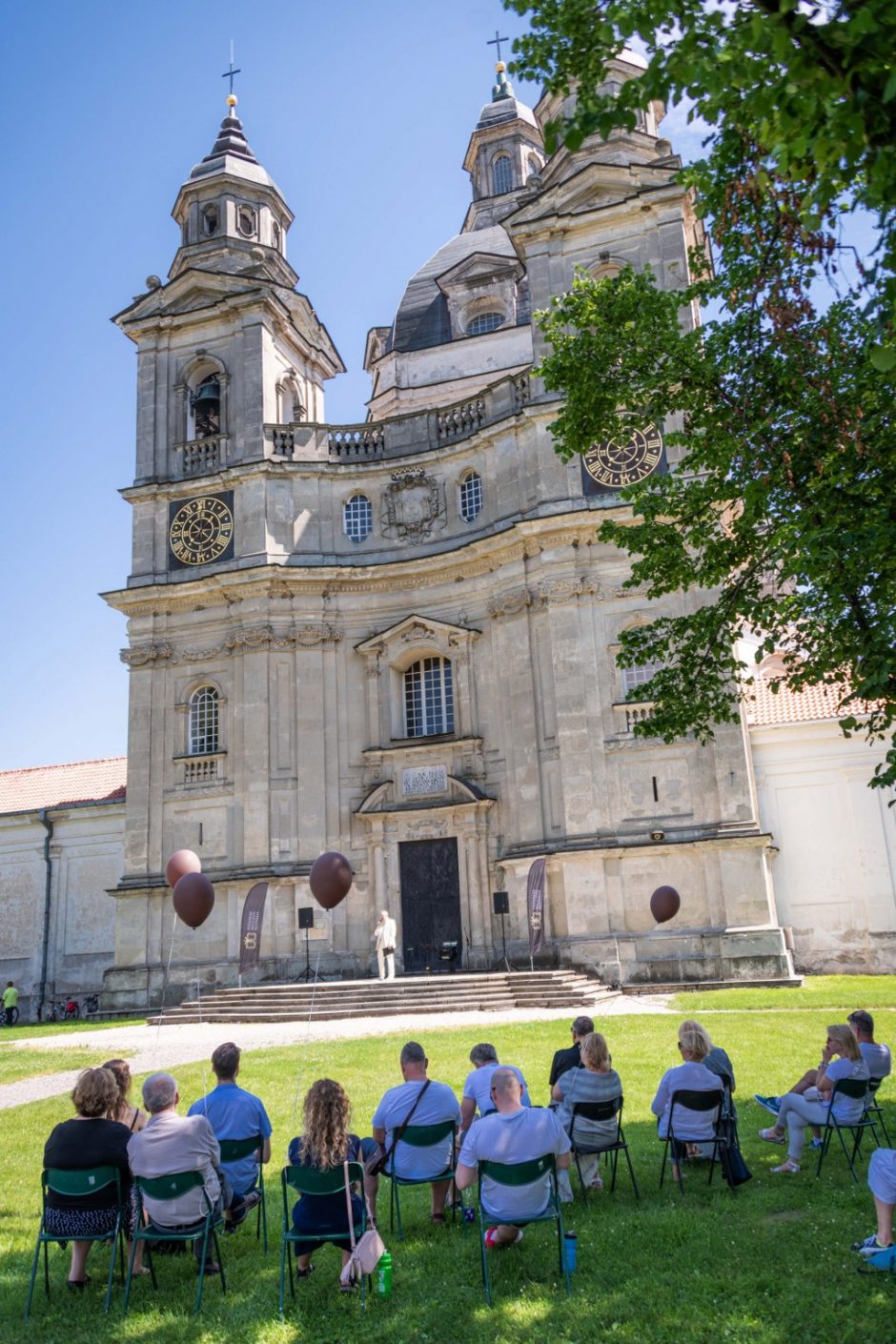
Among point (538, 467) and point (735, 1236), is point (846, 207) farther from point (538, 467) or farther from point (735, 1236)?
Answer: point (538, 467)

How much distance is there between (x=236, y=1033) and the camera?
20.7 metres

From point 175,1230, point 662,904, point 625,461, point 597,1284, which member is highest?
point 625,461

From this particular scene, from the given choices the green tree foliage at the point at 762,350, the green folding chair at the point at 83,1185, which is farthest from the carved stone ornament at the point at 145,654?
the green folding chair at the point at 83,1185

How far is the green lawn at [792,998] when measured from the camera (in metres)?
18.7

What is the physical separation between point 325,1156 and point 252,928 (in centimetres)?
1859

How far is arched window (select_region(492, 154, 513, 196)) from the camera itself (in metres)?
43.2

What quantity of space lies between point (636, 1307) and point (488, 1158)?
1.14m

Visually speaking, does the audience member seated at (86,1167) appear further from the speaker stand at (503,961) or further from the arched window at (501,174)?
the arched window at (501,174)

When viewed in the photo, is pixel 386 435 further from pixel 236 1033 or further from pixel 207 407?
pixel 236 1033

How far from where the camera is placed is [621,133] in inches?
1142

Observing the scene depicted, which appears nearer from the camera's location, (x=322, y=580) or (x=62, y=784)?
(x=322, y=580)

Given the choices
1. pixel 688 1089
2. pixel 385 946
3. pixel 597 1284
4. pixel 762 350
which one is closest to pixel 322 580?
pixel 385 946

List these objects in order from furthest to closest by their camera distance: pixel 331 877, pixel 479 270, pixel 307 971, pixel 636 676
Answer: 1. pixel 479 270
2. pixel 307 971
3. pixel 636 676
4. pixel 331 877

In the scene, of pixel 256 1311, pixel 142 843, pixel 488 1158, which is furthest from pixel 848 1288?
pixel 142 843
